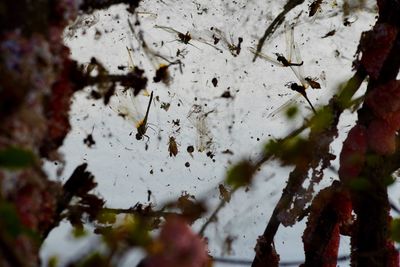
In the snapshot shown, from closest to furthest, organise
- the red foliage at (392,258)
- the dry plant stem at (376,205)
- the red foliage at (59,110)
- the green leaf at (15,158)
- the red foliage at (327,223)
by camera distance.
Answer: the green leaf at (15,158)
the red foliage at (59,110)
the dry plant stem at (376,205)
the red foliage at (392,258)
the red foliage at (327,223)

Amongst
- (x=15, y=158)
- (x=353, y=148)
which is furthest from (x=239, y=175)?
(x=353, y=148)

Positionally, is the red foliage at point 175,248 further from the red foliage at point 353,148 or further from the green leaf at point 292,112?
the red foliage at point 353,148

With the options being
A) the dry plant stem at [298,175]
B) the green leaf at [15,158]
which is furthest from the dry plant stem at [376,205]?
the green leaf at [15,158]

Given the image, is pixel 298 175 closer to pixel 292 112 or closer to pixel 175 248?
pixel 292 112

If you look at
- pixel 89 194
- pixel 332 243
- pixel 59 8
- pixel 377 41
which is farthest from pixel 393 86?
pixel 59 8

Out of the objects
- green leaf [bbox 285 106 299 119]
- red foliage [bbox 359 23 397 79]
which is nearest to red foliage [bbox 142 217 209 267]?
green leaf [bbox 285 106 299 119]

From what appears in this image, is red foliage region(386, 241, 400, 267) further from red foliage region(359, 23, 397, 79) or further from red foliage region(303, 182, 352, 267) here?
red foliage region(359, 23, 397, 79)

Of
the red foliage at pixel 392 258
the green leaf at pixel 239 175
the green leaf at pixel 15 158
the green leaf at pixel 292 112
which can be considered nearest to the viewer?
the green leaf at pixel 15 158

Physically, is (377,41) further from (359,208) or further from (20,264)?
(20,264)

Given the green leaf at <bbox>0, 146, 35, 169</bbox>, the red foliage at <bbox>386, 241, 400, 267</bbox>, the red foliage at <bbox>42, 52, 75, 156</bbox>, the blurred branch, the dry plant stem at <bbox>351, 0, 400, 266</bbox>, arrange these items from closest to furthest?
the green leaf at <bbox>0, 146, 35, 169</bbox>, the red foliage at <bbox>42, 52, 75, 156</bbox>, the blurred branch, the dry plant stem at <bbox>351, 0, 400, 266</bbox>, the red foliage at <bbox>386, 241, 400, 267</bbox>
